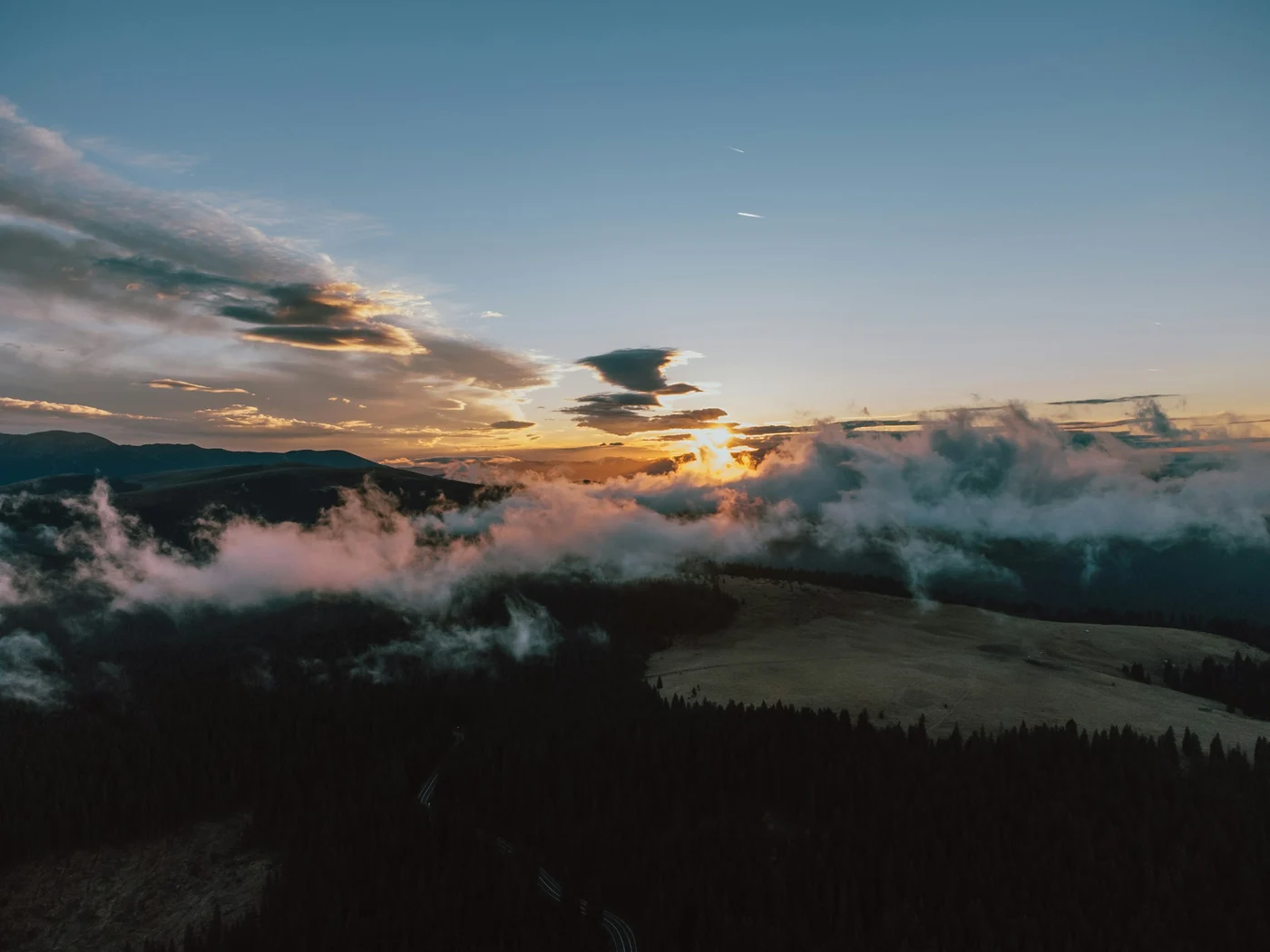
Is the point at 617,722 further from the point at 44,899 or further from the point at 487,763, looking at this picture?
the point at 44,899

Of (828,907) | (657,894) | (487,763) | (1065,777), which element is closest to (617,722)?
(487,763)

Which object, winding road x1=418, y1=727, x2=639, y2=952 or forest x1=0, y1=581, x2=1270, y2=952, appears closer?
forest x1=0, y1=581, x2=1270, y2=952

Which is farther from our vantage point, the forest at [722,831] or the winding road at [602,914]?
the winding road at [602,914]

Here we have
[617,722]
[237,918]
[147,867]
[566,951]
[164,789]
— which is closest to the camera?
[566,951]

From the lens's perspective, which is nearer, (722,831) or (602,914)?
(602,914)

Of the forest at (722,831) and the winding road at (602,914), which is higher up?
the forest at (722,831)

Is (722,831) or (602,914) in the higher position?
(722,831)

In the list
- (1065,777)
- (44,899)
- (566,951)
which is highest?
(1065,777)

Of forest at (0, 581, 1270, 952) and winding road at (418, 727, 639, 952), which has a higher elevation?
forest at (0, 581, 1270, 952)
